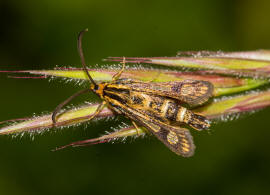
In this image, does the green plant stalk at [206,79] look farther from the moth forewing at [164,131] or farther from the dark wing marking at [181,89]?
the moth forewing at [164,131]

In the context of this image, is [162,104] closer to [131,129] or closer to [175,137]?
[175,137]

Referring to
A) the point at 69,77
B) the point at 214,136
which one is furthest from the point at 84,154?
the point at 69,77

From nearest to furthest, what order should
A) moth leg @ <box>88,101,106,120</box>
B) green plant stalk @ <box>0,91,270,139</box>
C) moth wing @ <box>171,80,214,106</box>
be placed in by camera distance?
green plant stalk @ <box>0,91,270,139</box> < moth leg @ <box>88,101,106,120</box> < moth wing @ <box>171,80,214,106</box>

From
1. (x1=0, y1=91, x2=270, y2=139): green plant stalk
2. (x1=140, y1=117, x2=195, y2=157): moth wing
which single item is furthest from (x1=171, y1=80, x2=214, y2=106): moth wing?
(x1=140, y1=117, x2=195, y2=157): moth wing

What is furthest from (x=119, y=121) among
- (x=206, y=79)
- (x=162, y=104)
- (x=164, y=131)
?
(x=206, y=79)

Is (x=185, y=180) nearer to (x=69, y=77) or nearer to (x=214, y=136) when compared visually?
(x=214, y=136)

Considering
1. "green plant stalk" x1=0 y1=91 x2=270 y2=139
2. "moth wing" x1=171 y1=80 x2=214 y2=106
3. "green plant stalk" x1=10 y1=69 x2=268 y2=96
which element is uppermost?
"green plant stalk" x1=10 y1=69 x2=268 y2=96

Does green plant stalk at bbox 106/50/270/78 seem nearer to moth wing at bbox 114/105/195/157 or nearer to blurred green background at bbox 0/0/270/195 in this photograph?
moth wing at bbox 114/105/195/157
